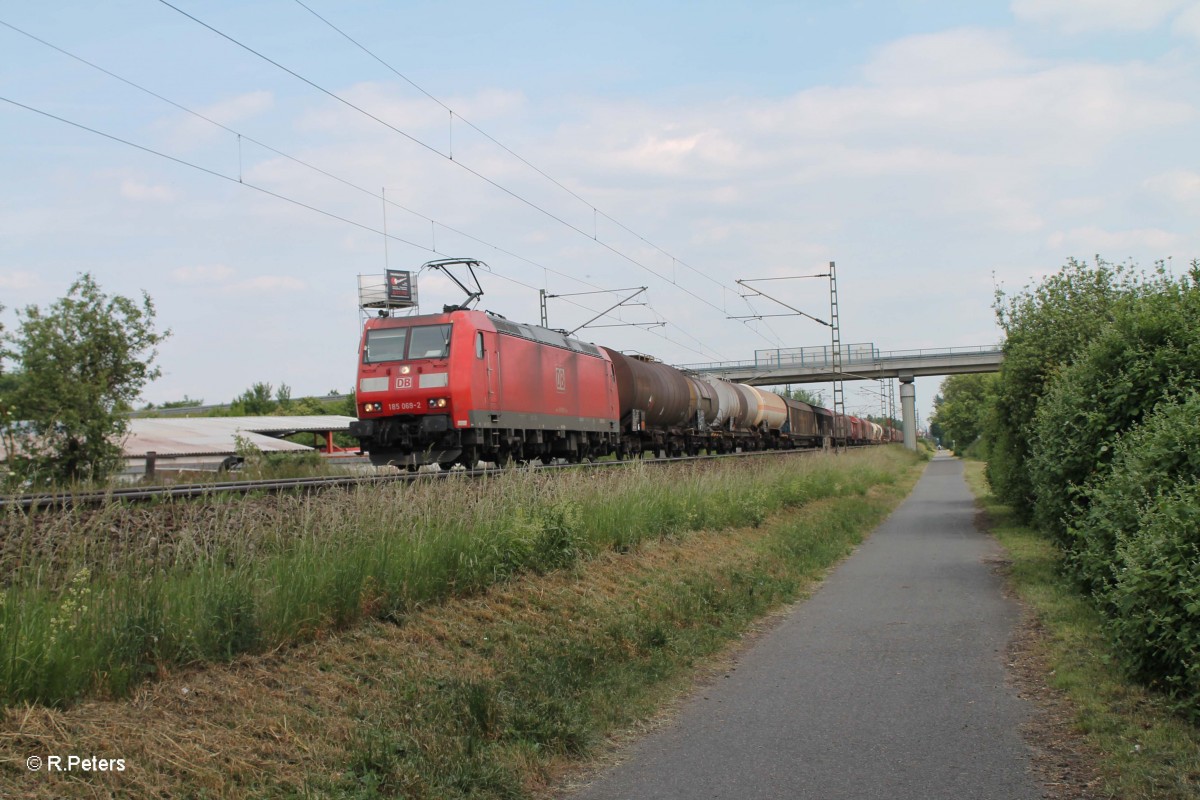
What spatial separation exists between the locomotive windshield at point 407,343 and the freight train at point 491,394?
2 centimetres

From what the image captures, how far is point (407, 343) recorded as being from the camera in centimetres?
1956

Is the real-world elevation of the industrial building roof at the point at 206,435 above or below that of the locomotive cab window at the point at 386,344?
below

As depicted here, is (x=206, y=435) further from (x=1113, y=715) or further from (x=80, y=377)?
Result: (x=1113, y=715)

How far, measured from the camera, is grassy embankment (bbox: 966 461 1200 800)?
5121mm

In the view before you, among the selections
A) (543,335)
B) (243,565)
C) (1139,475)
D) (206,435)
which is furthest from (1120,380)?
(206,435)

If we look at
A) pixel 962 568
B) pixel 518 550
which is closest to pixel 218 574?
pixel 518 550

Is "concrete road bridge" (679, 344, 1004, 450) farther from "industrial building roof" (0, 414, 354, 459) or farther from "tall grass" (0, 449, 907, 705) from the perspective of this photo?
"tall grass" (0, 449, 907, 705)

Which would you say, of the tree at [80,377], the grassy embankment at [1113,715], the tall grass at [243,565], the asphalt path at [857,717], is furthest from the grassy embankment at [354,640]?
the tree at [80,377]

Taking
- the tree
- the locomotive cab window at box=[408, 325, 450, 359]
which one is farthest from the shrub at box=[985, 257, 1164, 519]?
the tree

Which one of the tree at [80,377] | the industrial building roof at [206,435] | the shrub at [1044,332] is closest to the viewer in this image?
the shrub at [1044,332]

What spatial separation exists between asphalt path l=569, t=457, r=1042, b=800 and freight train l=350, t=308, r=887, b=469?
18.4 feet

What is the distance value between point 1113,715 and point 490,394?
48.0 ft

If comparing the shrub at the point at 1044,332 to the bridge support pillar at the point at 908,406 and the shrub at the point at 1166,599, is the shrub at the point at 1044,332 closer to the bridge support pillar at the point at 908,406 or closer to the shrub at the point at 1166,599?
the shrub at the point at 1166,599

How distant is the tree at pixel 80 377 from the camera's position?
27125 millimetres
